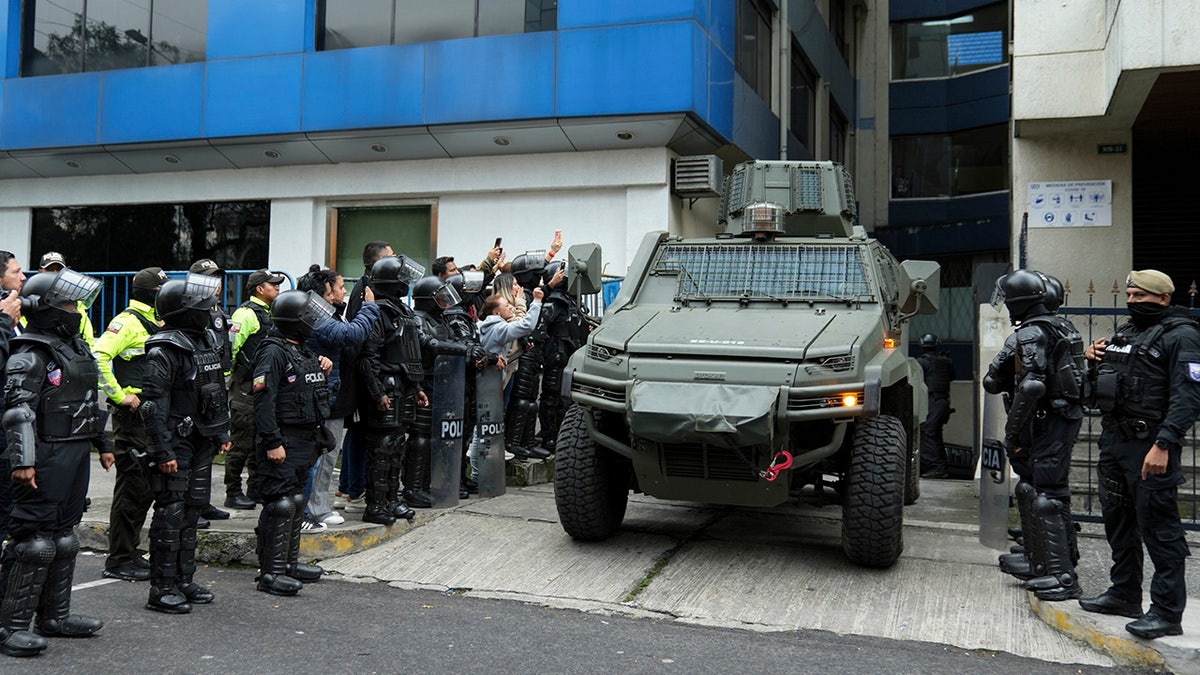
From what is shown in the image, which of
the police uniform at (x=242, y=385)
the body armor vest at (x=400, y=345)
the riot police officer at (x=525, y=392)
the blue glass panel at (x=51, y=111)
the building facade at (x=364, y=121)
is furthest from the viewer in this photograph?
the blue glass panel at (x=51, y=111)

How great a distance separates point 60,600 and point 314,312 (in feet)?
6.60

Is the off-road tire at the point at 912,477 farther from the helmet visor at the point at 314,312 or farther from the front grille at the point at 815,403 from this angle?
the helmet visor at the point at 314,312

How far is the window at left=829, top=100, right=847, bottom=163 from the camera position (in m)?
21.7

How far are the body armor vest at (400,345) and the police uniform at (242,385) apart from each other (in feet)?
4.62

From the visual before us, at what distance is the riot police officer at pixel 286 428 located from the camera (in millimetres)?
5590

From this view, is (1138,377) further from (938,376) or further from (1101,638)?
(938,376)

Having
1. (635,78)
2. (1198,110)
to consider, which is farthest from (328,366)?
(1198,110)

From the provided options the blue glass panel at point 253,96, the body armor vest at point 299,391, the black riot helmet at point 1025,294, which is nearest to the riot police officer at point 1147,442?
the black riot helmet at point 1025,294

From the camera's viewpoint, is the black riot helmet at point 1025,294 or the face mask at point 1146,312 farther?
the black riot helmet at point 1025,294

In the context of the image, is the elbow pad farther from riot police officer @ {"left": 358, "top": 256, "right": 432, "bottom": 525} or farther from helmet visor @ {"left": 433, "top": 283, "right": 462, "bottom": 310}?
helmet visor @ {"left": 433, "top": 283, "right": 462, "bottom": 310}

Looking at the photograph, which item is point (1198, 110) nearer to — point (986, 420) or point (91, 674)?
point (986, 420)

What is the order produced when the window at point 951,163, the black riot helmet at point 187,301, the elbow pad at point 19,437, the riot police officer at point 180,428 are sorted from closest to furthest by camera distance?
the elbow pad at point 19,437 < the riot police officer at point 180,428 < the black riot helmet at point 187,301 < the window at point 951,163

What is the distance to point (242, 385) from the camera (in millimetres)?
8070

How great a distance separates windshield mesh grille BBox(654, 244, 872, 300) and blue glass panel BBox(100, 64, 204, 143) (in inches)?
367
